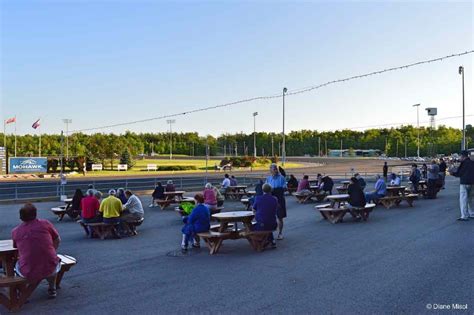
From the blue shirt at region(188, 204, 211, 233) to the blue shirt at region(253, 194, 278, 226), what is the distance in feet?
3.62

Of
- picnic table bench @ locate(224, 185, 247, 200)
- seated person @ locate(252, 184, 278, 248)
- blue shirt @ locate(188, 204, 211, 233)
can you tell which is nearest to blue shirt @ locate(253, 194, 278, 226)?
seated person @ locate(252, 184, 278, 248)

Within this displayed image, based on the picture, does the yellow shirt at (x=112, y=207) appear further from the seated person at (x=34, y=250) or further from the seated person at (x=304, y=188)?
the seated person at (x=304, y=188)

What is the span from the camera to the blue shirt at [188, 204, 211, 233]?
33.1ft

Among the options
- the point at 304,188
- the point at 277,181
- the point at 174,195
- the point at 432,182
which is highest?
the point at 277,181

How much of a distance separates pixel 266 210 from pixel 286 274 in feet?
→ 7.77

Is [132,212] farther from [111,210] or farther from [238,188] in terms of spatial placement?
[238,188]

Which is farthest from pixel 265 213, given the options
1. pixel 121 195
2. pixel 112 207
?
pixel 121 195

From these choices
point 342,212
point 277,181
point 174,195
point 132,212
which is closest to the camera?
point 277,181

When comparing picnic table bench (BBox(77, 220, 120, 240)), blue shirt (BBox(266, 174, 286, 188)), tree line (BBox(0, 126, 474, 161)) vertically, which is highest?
tree line (BBox(0, 126, 474, 161))

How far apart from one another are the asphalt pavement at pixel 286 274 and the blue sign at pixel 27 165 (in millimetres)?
40641

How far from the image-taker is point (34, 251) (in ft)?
21.4

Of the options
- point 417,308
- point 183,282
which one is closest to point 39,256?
point 183,282

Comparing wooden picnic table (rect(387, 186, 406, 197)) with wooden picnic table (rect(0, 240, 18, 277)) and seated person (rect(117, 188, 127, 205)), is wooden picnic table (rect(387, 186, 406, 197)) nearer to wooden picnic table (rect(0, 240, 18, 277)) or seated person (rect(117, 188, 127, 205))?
seated person (rect(117, 188, 127, 205))

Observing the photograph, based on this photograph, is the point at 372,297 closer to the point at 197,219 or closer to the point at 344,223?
the point at 197,219
